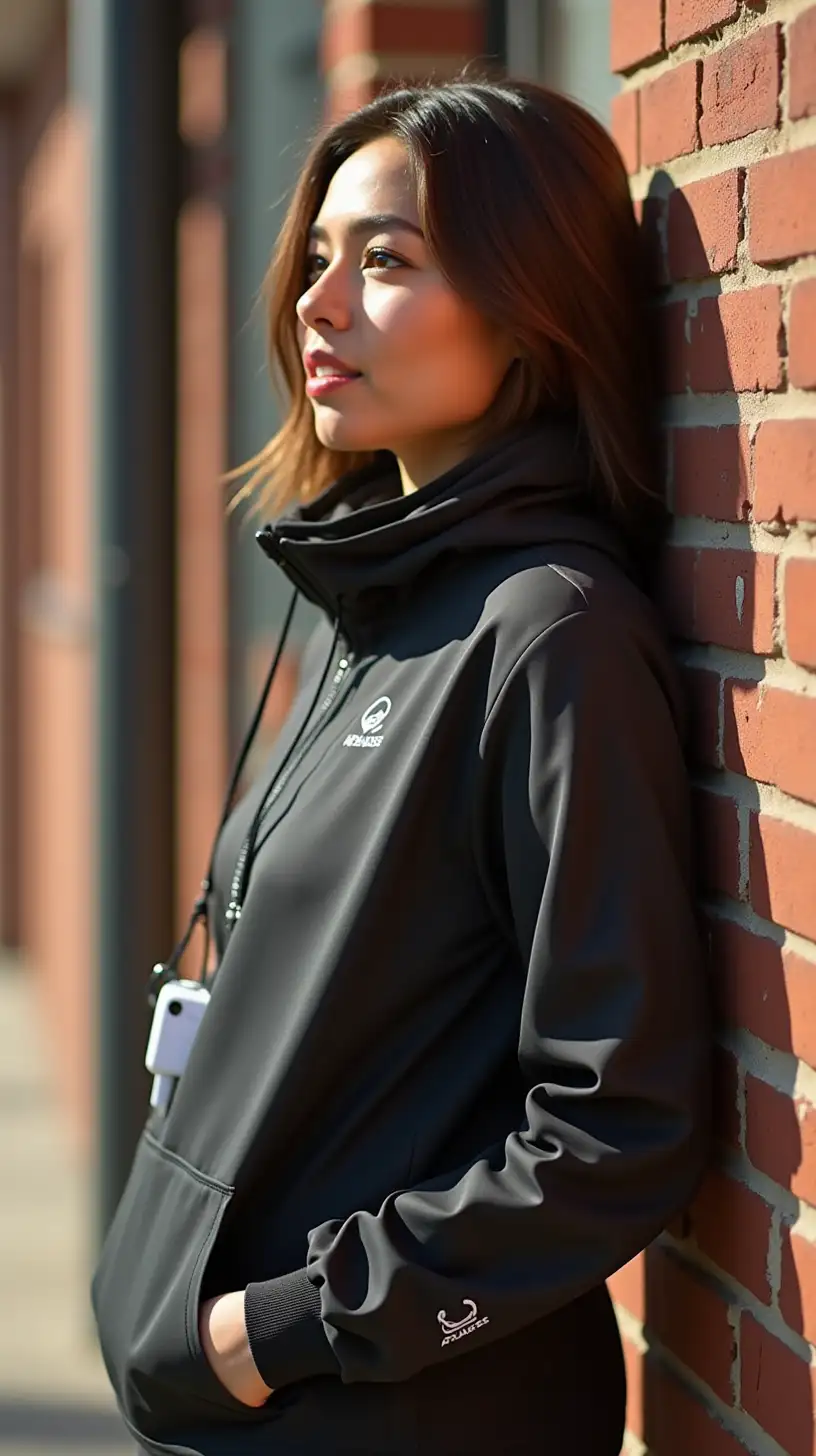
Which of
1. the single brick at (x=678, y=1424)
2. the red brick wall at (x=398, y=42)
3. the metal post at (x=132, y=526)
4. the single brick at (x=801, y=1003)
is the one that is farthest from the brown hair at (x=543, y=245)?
the metal post at (x=132, y=526)

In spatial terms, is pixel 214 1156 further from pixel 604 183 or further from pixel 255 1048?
pixel 604 183

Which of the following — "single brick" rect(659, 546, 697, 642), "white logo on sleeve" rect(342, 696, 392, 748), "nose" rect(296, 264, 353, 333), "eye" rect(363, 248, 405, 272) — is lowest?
"white logo on sleeve" rect(342, 696, 392, 748)

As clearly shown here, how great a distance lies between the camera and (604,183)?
1.90 m

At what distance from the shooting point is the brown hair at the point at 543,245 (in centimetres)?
184

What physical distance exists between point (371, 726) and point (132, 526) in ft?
6.34

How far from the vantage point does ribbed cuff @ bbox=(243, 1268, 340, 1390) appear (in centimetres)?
A: 170

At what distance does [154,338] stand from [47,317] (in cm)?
484

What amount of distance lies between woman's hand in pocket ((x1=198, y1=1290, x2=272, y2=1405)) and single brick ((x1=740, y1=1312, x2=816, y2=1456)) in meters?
0.43

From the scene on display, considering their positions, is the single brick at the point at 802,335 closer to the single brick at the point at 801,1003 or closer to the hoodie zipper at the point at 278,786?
the single brick at the point at 801,1003

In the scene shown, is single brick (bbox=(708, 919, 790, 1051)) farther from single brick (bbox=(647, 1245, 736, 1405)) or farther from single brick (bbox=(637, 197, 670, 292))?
single brick (bbox=(637, 197, 670, 292))

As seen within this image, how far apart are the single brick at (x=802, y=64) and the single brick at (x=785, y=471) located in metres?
0.25

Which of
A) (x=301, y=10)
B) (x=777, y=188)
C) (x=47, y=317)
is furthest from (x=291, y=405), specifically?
(x=47, y=317)

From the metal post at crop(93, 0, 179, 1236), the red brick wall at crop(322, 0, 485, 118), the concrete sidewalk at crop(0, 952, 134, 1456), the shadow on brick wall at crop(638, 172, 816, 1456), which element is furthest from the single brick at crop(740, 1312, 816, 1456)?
the concrete sidewalk at crop(0, 952, 134, 1456)

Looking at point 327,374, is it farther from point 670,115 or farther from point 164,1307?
point 164,1307
